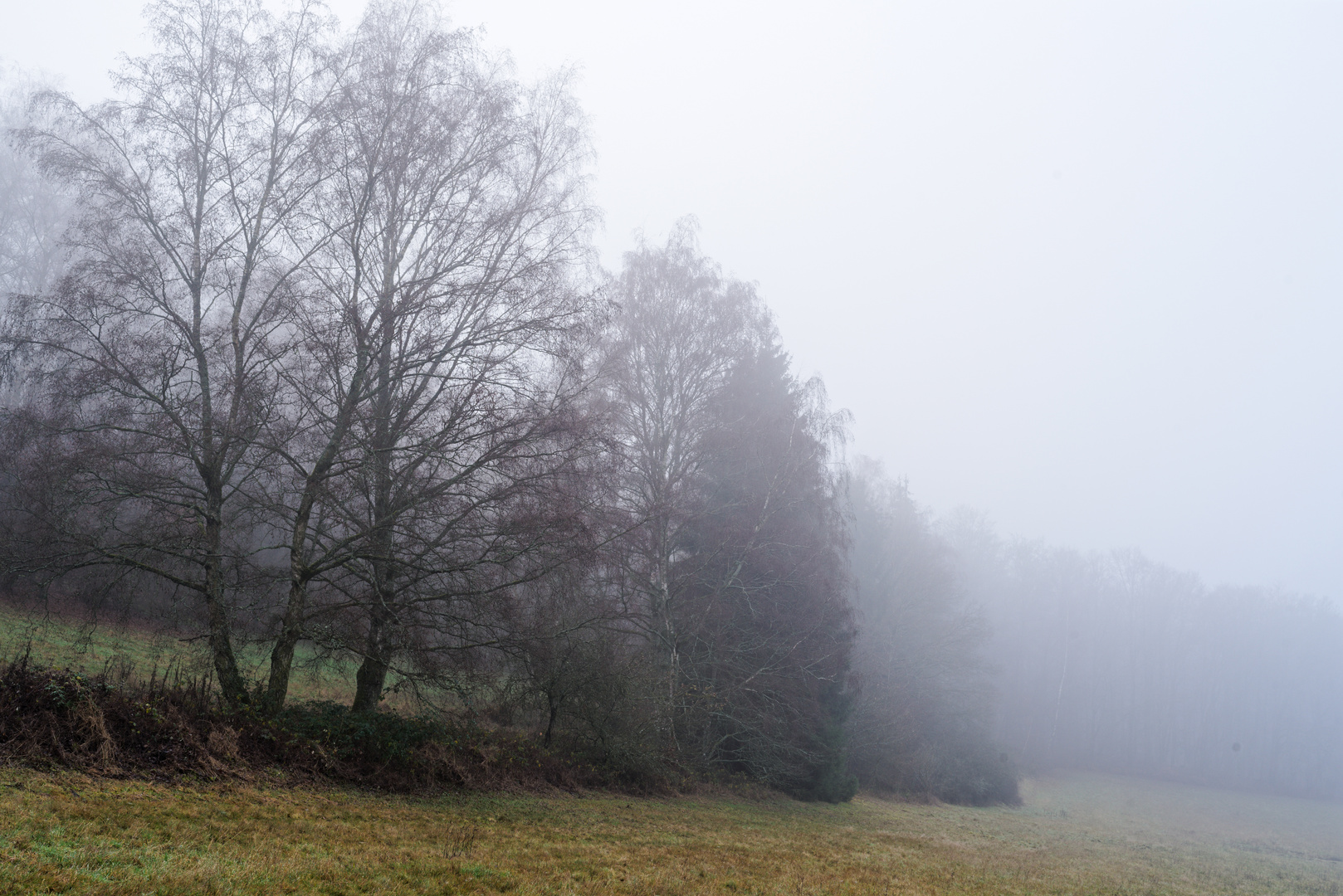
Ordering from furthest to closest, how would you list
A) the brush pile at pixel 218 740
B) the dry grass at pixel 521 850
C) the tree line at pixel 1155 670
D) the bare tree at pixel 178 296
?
1. the tree line at pixel 1155 670
2. the bare tree at pixel 178 296
3. the brush pile at pixel 218 740
4. the dry grass at pixel 521 850

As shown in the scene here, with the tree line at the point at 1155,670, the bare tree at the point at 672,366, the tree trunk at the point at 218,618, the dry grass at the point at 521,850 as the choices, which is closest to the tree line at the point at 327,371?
the tree trunk at the point at 218,618

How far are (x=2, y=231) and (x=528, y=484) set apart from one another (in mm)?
26323

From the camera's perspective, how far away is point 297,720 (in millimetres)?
10797

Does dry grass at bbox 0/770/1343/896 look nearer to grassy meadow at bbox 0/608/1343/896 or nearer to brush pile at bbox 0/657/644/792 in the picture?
grassy meadow at bbox 0/608/1343/896

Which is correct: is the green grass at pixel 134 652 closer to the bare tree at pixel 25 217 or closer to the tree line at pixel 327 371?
the tree line at pixel 327 371

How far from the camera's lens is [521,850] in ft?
26.5

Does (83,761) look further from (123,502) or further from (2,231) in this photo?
(2,231)

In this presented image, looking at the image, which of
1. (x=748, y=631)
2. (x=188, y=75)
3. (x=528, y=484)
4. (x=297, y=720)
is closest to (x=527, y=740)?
(x=297, y=720)

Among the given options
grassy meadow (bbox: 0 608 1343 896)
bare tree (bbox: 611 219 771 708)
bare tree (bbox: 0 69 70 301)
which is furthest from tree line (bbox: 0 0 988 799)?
bare tree (bbox: 0 69 70 301)

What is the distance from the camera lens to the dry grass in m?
5.42

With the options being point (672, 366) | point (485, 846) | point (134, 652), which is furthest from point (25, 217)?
point (485, 846)

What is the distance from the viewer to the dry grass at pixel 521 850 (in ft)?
17.8

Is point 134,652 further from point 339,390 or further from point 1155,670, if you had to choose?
point 1155,670

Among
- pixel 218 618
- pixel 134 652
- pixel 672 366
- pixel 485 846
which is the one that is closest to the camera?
pixel 485 846
